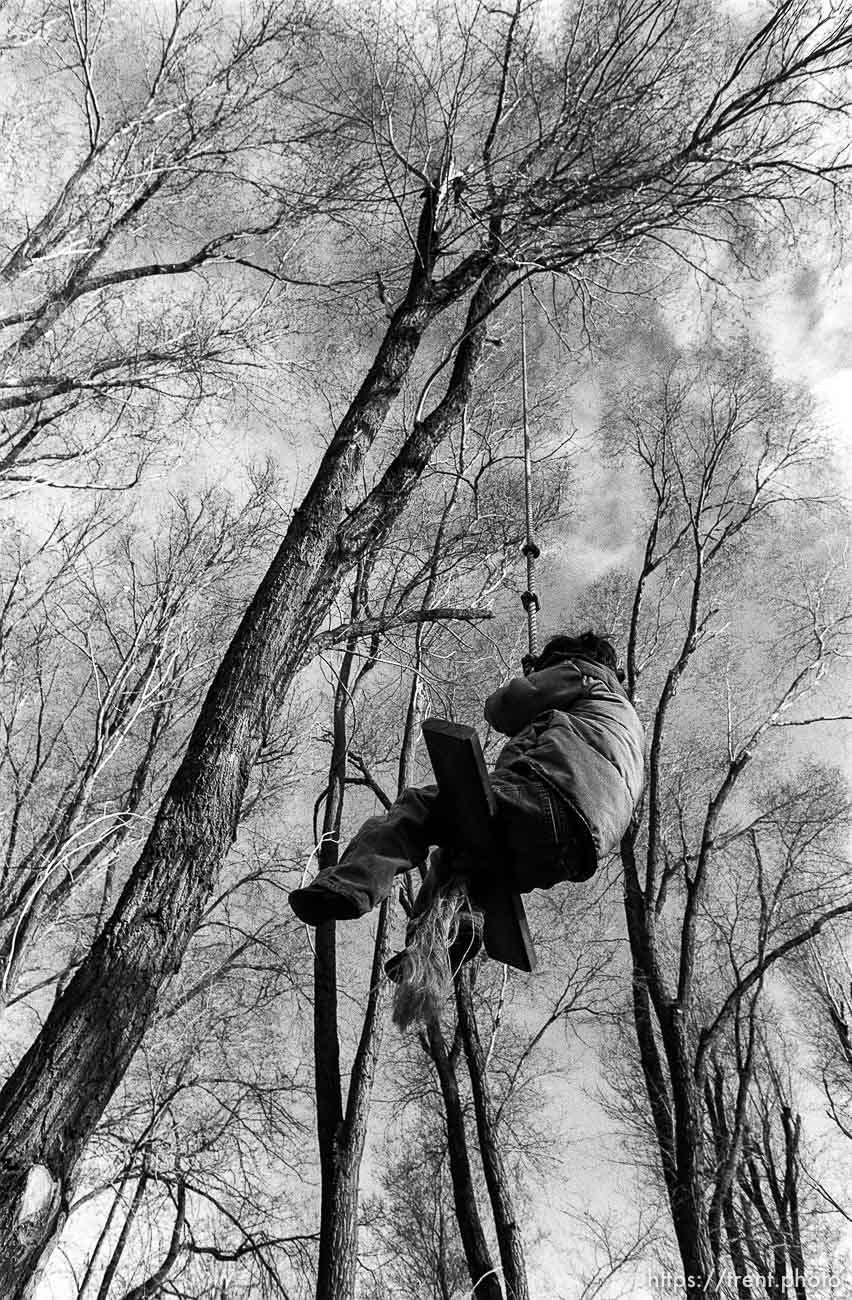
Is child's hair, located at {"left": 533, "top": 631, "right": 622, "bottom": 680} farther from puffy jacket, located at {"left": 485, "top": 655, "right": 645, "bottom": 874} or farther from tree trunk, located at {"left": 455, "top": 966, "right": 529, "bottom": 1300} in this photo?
tree trunk, located at {"left": 455, "top": 966, "right": 529, "bottom": 1300}

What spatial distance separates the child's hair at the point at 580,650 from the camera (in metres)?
3.86

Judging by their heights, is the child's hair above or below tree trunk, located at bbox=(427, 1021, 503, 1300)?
above

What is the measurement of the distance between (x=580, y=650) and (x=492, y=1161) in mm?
5923

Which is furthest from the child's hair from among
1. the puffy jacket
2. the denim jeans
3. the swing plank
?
the swing plank

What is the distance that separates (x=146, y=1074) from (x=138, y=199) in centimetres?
953

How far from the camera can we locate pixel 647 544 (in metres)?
10.9

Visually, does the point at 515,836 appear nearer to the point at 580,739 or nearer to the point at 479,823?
the point at 479,823

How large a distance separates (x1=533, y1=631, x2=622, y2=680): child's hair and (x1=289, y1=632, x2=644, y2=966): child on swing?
0.38m

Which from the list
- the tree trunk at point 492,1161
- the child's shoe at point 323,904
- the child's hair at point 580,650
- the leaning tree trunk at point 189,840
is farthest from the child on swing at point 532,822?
the tree trunk at point 492,1161

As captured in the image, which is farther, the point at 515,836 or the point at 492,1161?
the point at 492,1161

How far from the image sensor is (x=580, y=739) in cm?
325

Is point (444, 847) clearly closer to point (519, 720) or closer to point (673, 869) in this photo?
point (519, 720)

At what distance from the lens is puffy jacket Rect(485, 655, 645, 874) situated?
3.06m

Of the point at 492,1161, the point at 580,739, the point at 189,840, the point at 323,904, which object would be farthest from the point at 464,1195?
the point at 323,904
